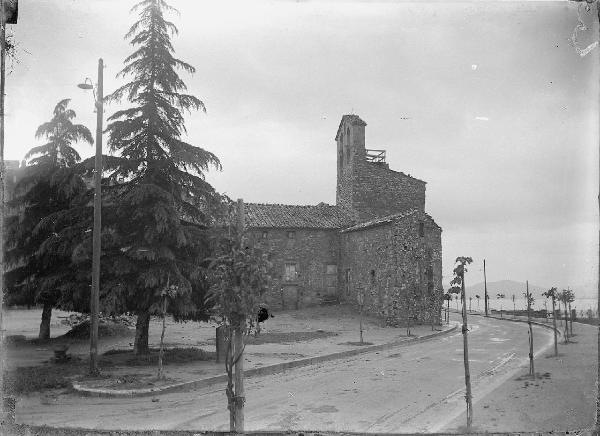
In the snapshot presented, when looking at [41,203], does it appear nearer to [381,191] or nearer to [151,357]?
[151,357]

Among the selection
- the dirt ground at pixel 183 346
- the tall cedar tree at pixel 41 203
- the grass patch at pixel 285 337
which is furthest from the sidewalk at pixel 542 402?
the tall cedar tree at pixel 41 203

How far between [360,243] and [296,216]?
6.16m

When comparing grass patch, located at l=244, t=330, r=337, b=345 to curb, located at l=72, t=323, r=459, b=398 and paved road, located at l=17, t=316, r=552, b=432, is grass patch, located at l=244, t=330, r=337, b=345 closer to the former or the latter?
curb, located at l=72, t=323, r=459, b=398

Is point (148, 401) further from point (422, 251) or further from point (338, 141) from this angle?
point (338, 141)

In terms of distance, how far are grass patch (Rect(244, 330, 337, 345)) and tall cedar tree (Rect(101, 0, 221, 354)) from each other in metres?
6.24

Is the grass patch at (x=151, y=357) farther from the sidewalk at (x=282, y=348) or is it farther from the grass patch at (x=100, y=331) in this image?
the grass patch at (x=100, y=331)

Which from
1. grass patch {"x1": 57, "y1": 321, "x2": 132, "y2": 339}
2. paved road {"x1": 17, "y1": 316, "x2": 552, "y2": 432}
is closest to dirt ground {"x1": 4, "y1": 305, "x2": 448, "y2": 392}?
grass patch {"x1": 57, "y1": 321, "x2": 132, "y2": 339}

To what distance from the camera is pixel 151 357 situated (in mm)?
13992

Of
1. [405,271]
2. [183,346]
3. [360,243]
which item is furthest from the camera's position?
[360,243]

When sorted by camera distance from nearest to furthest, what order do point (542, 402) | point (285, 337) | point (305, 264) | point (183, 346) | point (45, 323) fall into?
point (542, 402)
point (183, 346)
point (45, 323)
point (285, 337)
point (305, 264)

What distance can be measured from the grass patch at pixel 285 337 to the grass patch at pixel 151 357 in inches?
164

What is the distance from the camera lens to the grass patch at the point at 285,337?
64.5 feet

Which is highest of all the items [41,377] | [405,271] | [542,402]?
[405,271]

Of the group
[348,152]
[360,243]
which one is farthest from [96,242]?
[348,152]
